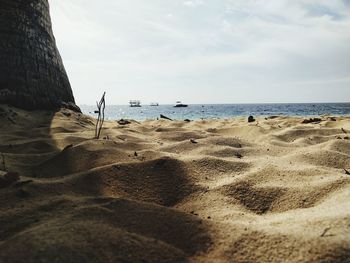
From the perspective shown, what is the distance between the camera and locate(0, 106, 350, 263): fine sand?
102cm

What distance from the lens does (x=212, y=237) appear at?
1153 mm

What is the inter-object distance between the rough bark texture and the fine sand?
173 cm

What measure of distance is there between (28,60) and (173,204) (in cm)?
372

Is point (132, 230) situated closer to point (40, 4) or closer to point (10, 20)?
point (10, 20)

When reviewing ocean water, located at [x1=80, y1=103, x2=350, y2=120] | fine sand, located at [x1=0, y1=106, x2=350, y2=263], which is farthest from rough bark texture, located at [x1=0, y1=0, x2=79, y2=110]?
ocean water, located at [x1=80, y1=103, x2=350, y2=120]

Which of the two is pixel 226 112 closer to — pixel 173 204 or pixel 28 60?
pixel 28 60

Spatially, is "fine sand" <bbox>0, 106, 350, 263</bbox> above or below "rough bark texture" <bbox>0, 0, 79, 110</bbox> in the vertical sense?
below

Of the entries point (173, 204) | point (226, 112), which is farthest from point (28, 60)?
point (226, 112)

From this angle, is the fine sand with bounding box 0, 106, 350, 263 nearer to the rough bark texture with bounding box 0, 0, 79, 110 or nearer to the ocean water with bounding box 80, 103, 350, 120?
the rough bark texture with bounding box 0, 0, 79, 110

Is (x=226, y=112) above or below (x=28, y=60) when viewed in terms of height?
below

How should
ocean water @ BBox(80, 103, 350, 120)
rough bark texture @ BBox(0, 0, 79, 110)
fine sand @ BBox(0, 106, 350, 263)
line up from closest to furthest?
fine sand @ BBox(0, 106, 350, 263) → rough bark texture @ BBox(0, 0, 79, 110) → ocean water @ BBox(80, 103, 350, 120)

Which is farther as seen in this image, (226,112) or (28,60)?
(226,112)

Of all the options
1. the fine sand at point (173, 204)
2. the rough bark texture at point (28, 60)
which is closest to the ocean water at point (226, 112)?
the rough bark texture at point (28, 60)

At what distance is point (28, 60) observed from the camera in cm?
453
